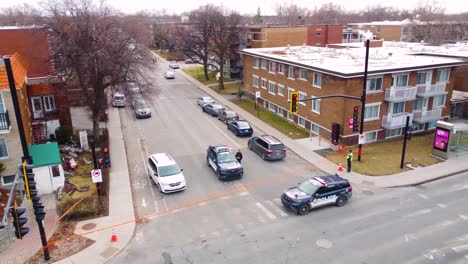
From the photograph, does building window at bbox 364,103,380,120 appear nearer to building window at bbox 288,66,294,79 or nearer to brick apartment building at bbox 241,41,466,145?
Answer: brick apartment building at bbox 241,41,466,145

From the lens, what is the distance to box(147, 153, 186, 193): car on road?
2319 cm

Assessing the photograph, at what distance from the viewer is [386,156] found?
29.6 metres

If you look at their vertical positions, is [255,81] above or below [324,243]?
above

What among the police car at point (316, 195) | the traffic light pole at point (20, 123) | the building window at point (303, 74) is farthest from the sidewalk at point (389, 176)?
the traffic light pole at point (20, 123)

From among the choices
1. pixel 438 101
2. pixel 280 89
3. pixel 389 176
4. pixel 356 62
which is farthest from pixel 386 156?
pixel 280 89

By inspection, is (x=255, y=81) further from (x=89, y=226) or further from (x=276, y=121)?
(x=89, y=226)

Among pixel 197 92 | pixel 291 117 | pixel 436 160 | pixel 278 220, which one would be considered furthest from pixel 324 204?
pixel 197 92

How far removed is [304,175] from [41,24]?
2228cm

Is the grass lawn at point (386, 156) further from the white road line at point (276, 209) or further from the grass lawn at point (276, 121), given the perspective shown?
the white road line at point (276, 209)

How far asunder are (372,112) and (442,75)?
890 centimetres

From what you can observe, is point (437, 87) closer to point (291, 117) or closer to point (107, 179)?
point (291, 117)

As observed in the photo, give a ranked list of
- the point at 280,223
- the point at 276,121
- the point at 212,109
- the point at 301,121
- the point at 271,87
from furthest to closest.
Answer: the point at 271,87 → the point at 212,109 → the point at 276,121 → the point at 301,121 → the point at 280,223

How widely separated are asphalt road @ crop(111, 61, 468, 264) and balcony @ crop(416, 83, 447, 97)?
388 inches

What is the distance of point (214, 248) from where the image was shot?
57.5 ft
